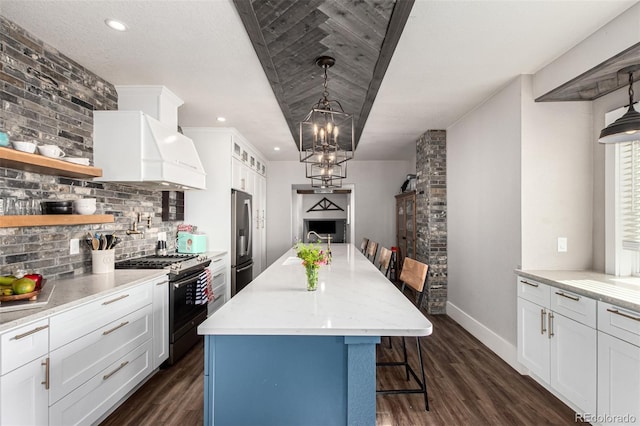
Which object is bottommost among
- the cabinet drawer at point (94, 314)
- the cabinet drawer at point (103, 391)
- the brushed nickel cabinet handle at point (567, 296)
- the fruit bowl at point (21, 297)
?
the cabinet drawer at point (103, 391)

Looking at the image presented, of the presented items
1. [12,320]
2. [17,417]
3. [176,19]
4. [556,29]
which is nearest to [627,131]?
[556,29]

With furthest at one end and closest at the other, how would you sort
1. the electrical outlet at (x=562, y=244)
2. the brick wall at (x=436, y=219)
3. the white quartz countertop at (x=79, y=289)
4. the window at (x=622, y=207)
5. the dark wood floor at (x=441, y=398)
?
the brick wall at (x=436, y=219), the electrical outlet at (x=562, y=244), the window at (x=622, y=207), the dark wood floor at (x=441, y=398), the white quartz countertop at (x=79, y=289)

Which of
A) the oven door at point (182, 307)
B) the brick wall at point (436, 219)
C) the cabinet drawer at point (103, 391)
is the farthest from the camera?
the brick wall at point (436, 219)

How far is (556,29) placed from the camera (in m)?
2.06

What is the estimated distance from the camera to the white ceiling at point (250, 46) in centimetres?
185

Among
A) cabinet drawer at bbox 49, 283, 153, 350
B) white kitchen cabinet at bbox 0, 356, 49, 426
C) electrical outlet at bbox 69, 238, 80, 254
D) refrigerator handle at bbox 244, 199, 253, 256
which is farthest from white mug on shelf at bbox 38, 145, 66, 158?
refrigerator handle at bbox 244, 199, 253, 256

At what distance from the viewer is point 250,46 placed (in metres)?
2.26

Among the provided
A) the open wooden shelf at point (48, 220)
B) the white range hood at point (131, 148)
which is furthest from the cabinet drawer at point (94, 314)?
the white range hood at point (131, 148)

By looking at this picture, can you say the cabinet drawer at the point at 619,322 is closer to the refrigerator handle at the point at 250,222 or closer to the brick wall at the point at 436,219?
the brick wall at the point at 436,219

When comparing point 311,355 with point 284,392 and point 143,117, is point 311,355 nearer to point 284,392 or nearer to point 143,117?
point 284,392

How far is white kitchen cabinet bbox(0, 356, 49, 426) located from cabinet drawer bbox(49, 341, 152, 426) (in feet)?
0.32

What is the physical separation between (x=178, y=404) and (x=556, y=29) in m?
3.71

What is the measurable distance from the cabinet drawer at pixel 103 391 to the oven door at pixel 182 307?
0.33 m

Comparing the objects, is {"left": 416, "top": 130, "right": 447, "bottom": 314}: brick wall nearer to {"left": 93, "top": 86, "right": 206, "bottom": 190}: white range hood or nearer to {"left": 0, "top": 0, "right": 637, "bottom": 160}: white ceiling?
{"left": 0, "top": 0, "right": 637, "bottom": 160}: white ceiling
